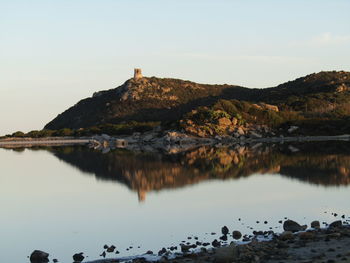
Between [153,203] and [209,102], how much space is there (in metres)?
154

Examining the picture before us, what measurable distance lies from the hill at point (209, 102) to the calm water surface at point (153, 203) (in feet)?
255

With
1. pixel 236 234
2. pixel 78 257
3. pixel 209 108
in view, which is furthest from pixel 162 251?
pixel 209 108

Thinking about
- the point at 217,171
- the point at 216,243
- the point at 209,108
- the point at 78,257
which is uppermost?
the point at 209,108

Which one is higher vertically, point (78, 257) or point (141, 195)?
point (141, 195)

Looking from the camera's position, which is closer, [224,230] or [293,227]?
[293,227]

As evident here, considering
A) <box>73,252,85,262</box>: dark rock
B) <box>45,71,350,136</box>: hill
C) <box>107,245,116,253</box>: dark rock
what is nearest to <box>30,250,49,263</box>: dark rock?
<box>73,252,85,262</box>: dark rock

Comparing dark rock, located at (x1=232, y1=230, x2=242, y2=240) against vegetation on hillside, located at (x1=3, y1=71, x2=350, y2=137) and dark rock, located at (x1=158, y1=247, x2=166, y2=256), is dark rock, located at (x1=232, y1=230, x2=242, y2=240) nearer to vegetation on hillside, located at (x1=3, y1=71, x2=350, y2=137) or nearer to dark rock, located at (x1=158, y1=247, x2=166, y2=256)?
dark rock, located at (x1=158, y1=247, x2=166, y2=256)

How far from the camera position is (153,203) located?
90.6 ft

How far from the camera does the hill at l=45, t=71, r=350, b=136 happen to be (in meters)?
124

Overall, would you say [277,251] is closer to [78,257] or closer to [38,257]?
[78,257]

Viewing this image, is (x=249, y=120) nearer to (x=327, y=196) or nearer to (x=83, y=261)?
(x=327, y=196)

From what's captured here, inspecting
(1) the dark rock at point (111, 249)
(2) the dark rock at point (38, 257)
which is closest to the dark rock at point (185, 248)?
(1) the dark rock at point (111, 249)

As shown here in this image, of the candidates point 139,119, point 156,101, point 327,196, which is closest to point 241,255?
point 327,196

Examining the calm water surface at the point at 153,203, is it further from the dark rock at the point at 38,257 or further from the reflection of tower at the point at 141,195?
the dark rock at the point at 38,257
